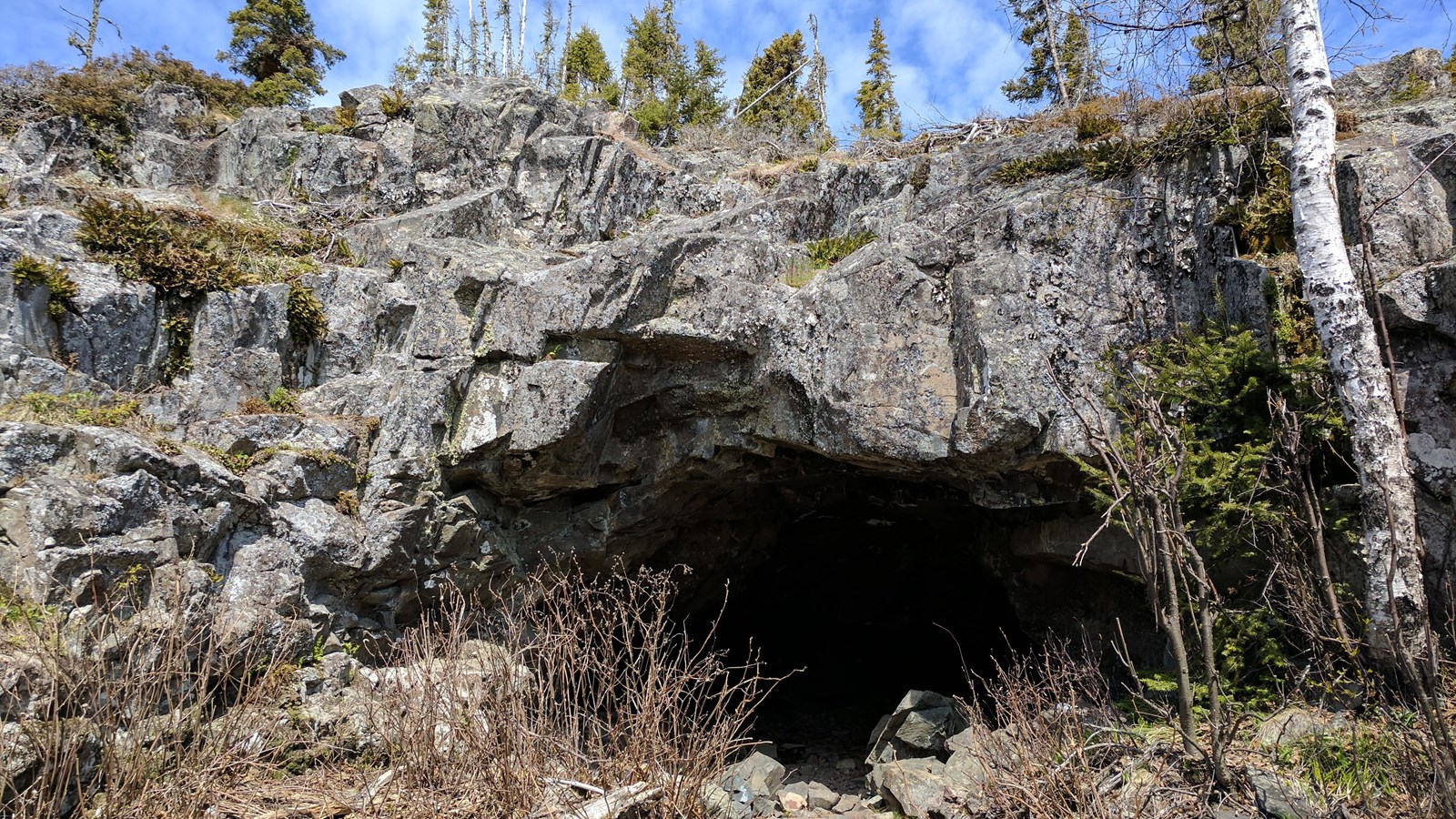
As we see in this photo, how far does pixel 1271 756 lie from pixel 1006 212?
18.8ft

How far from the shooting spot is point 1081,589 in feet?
35.3

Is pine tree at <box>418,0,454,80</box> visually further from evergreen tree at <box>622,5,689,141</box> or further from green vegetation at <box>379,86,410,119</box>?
green vegetation at <box>379,86,410,119</box>

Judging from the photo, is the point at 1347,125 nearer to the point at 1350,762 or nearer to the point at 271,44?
the point at 1350,762

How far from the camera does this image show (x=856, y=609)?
17.0 metres

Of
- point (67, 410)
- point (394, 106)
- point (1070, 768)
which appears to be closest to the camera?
point (1070, 768)

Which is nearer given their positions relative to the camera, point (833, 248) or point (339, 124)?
point (833, 248)

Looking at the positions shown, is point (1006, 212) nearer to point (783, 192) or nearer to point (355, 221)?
point (783, 192)

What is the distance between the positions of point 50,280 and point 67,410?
5.27 feet

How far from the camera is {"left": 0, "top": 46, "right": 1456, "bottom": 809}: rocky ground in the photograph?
7.25m

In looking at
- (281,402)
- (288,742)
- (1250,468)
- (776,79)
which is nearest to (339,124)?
(281,402)

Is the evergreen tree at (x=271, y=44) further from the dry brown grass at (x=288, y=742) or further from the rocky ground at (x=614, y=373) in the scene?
the dry brown grass at (x=288, y=742)

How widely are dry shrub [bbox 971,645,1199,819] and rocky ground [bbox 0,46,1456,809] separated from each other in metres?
2.63

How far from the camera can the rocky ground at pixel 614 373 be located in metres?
7.25

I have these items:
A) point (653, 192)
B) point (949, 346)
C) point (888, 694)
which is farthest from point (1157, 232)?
point (888, 694)
